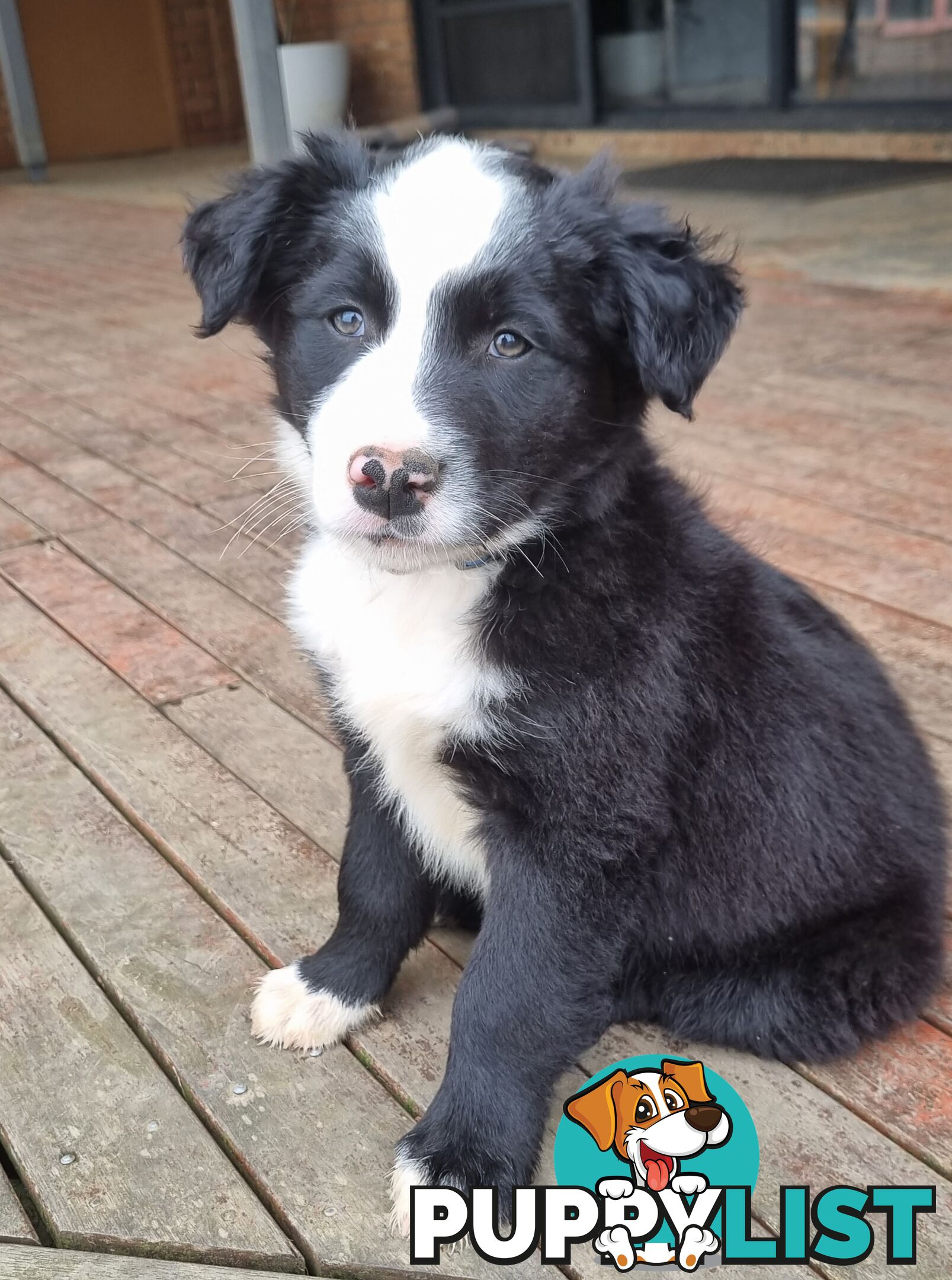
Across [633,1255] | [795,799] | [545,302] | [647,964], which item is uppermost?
[545,302]

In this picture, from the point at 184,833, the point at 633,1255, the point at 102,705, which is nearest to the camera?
the point at 633,1255

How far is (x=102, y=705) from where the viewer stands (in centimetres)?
264

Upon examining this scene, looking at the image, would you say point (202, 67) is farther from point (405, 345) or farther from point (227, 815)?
point (405, 345)

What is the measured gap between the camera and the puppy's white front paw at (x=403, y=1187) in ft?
4.85

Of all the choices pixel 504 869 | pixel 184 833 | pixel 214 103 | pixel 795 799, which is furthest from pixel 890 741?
pixel 214 103

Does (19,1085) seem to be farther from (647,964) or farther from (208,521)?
(208,521)

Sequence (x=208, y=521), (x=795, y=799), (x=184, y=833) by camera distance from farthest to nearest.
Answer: (x=208, y=521) < (x=184, y=833) < (x=795, y=799)

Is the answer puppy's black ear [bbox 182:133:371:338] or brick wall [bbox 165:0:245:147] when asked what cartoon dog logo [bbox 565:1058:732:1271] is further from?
brick wall [bbox 165:0:245:147]

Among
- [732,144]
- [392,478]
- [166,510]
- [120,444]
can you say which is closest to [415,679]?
[392,478]

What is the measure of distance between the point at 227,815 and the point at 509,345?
1100mm

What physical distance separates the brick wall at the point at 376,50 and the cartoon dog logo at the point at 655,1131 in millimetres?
10010

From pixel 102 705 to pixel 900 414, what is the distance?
8.37ft

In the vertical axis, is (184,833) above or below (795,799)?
below

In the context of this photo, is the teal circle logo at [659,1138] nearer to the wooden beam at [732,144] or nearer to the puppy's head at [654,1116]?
the puppy's head at [654,1116]
